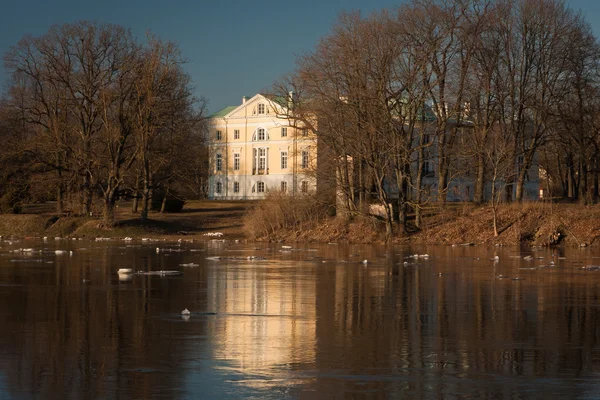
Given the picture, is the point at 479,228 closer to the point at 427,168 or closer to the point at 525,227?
the point at 525,227

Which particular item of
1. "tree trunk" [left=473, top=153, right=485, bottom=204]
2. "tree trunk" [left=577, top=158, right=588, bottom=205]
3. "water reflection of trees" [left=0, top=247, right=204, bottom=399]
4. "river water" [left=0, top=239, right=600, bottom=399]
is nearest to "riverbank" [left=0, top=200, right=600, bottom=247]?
"tree trunk" [left=473, top=153, right=485, bottom=204]

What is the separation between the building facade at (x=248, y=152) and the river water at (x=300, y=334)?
7848 cm

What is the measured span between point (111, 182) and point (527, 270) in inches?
1427

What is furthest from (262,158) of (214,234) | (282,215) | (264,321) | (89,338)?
(89,338)

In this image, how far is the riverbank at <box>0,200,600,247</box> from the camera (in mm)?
47469

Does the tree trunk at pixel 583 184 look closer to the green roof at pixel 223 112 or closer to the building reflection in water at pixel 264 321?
the building reflection in water at pixel 264 321

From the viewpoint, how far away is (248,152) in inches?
4328

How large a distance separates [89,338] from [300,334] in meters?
3.44

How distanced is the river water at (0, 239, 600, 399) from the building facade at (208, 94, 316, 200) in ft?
257

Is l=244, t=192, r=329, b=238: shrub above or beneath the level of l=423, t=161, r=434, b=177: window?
beneath

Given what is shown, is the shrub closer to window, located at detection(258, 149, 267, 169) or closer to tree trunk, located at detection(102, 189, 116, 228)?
tree trunk, located at detection(102, 189, 116, 228)

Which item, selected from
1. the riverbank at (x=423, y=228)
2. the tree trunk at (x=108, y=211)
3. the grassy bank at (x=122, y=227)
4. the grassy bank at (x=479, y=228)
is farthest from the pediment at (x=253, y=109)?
the grassy bank at (x=479, y=228)

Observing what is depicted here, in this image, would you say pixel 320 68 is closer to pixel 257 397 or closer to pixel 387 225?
pixel 387 225

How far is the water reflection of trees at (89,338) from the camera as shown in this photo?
10.9 metres
